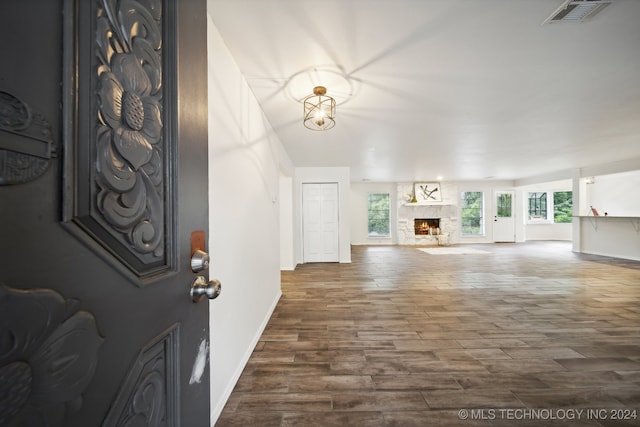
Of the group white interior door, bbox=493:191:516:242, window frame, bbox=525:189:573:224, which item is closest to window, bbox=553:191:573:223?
window frame, bbox=525:189:573:224

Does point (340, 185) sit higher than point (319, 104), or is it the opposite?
point (319, 104)

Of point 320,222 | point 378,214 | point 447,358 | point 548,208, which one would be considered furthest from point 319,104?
point 548,208

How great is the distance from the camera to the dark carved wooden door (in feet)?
1.02

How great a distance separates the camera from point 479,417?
4.66 ft

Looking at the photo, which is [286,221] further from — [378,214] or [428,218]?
[428,218]

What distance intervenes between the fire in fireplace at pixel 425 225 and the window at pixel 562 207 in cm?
489

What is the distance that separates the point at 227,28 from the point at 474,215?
10.1 metres

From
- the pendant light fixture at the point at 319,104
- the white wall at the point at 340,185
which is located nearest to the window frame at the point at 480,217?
the white wall at the point at 340,185

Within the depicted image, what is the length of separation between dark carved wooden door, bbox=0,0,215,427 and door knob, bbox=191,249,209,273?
3 cm

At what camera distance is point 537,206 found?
390 inches

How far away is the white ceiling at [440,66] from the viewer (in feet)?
4.82

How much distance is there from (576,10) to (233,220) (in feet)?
8.03

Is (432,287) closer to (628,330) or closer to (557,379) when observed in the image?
(628,330)

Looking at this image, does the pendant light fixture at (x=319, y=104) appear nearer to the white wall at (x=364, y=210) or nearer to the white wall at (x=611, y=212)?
the white wall at (x=364, y=210)
